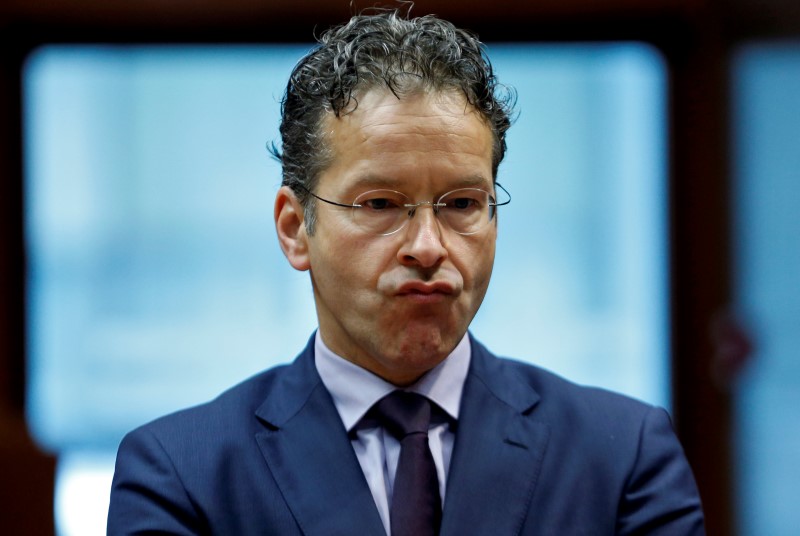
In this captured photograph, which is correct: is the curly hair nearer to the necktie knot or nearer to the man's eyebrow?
the man's eyebrow

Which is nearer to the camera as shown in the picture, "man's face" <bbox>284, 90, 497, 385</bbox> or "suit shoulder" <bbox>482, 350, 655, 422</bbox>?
"man's face" <bbox>284, 90, 497, 385</bbox>

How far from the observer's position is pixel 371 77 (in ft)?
5.50

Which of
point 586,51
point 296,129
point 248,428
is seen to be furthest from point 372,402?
point 586,51

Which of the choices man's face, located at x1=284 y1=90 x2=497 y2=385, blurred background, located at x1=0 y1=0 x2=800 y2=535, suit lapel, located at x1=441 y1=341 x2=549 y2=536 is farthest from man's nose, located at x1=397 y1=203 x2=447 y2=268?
blurred background, located at x1=0 y1=0 x2=800 y2=535

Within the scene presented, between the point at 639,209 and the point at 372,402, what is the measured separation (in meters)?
2.36

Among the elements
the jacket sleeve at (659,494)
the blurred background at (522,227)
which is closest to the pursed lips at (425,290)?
the jacket sleeve at (659,494)

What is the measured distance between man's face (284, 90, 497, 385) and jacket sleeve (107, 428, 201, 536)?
1.26 ft

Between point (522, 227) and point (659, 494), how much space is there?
7.08 feet

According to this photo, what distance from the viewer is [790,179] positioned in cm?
375

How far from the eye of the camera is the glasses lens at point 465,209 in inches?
64.7

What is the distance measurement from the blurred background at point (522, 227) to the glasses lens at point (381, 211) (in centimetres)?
215

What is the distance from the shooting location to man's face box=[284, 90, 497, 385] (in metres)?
1.61

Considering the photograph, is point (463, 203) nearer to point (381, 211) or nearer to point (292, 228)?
point (381, 211)

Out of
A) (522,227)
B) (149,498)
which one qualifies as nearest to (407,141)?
(149,498)
